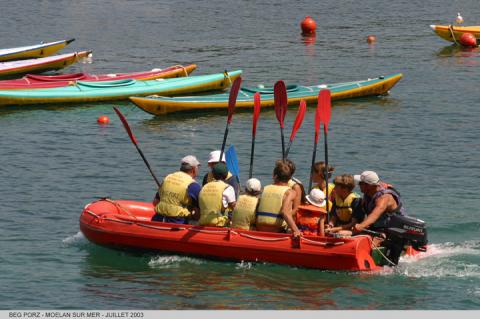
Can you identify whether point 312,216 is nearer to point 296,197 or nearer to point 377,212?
point 296,197

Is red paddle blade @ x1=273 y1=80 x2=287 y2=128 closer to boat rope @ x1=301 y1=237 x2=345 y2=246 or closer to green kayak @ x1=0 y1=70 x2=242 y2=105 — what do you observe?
boat rope @ x1=301 y1=237 x2=345 y2=246

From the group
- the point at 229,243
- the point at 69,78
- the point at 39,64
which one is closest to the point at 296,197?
the point at 229,243

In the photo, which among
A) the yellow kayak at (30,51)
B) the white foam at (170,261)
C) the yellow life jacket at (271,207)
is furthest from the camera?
the yellow kayak at (30,51)

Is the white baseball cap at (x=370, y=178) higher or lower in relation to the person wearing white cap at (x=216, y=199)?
higher

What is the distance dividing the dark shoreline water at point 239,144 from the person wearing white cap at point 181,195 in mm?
678

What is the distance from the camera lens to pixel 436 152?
2467 centimetres

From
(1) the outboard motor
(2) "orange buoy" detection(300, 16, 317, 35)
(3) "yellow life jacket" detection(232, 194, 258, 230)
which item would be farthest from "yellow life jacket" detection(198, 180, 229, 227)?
(2) "orange buoy" detection(300, 16, 317, 35)

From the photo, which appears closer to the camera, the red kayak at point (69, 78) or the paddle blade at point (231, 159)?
the paddle blade at point (231, 159)

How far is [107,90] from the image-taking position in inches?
1179

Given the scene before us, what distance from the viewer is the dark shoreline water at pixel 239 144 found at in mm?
15828

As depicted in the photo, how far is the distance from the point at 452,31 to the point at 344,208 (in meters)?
25.2

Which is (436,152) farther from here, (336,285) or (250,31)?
(250,31)

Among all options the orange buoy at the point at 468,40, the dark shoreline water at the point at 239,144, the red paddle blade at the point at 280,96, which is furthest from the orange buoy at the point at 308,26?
the red paddle blade at the point at 280,96

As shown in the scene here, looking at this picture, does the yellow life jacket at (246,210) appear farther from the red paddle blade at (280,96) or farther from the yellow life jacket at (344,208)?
the red paddle blade at (280,96)
